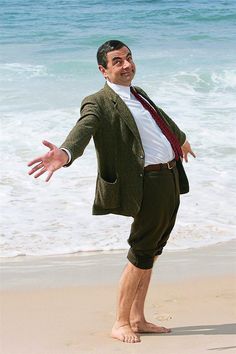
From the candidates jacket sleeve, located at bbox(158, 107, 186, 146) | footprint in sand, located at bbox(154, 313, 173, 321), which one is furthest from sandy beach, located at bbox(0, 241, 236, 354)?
jacket sleeve, located at bbox(158, 107, 186, 146)

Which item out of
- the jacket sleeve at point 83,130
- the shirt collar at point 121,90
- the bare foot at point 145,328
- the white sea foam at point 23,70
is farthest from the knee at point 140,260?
the white sea foam at point 23,70

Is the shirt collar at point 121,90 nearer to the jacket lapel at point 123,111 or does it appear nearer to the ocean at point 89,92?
the jacket lapel at point 123,111

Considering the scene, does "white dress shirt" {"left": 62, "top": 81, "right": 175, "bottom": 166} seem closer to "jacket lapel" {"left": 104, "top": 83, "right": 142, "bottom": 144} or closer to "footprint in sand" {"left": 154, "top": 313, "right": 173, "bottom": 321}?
"jacket lapel" {"left": 104, "top": 83, "right": 142, "bottom": 144}

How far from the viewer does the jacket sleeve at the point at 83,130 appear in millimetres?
3953

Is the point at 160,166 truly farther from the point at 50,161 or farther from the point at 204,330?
the point at 204,330

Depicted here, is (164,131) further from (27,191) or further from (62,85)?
(62,85)

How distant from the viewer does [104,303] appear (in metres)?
5.04

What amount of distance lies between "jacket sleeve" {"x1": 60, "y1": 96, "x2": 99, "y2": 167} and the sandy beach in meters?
0.96

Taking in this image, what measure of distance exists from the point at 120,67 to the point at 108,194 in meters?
0.60

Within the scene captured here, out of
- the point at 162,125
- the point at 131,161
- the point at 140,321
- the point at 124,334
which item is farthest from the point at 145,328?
the point at 162,125

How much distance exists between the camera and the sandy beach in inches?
169

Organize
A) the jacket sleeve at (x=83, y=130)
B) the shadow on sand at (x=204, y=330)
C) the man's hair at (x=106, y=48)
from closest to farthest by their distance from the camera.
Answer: the jacket sleeve at (x=83, y=130)
the man's hair at (x=106, y=48)
the shadow on sand at (x=204, y=330)

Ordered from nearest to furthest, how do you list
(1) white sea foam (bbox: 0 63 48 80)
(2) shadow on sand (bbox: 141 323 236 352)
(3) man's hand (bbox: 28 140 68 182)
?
(3) man's hand (bbox: 28 140 68 182) < (2) shadow on sand (bbox: 141 323 236 352) < (1) white sea foam (bbox: 0 63 48 80)

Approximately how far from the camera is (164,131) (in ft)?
14.0
